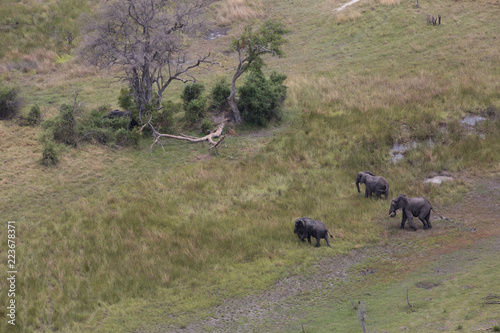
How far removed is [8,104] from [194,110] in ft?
31.4

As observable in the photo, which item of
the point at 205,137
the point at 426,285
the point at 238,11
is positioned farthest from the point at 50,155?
the point at 238,11

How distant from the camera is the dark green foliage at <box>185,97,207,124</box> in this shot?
76.1ft

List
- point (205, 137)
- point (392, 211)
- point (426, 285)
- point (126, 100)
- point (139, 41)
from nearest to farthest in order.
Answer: point (426, 285) < point (392, 211) < point (205, 137) < point (139, 41) < point (126, 100)

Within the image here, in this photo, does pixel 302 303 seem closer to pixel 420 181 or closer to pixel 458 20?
pixel 420 181

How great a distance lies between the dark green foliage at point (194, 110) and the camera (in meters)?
23.2

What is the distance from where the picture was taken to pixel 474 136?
19188mm

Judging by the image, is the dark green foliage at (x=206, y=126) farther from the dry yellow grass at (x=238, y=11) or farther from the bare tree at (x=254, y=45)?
the dry yellow grass at (x=238, y=11)

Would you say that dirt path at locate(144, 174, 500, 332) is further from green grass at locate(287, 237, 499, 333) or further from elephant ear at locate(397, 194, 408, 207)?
elephant ear at locate(397, 194, 408, 207)

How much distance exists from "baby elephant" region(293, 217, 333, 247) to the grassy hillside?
265 millimetres

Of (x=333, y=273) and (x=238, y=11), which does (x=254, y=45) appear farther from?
(x=238, y=11)

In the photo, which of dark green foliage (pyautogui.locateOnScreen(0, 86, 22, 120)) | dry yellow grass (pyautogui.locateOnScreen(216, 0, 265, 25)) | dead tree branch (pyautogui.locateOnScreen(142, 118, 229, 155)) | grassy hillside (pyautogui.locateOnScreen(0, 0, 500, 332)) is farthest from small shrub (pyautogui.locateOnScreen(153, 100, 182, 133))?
dry yellow grass (pyautogui.locateOnScreen(216, 0, 265, 25))

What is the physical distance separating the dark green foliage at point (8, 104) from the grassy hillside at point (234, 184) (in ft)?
3.76

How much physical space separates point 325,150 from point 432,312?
1192 centimetres

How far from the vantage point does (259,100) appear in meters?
23.1
